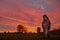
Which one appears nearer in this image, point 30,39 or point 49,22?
point 30,39

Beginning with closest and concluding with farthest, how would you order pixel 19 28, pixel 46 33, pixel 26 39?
pixel 26 39
pixel 46 33
pixel 19 28

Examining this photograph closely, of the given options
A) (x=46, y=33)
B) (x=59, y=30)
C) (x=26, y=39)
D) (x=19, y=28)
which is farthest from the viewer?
(x=19, y=28)

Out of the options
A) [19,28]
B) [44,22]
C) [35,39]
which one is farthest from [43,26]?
[19,28]

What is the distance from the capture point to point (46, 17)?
33031mm

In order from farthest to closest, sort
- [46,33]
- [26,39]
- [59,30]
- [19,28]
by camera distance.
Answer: [19,28] → [59,30] → [46,33] → [26,39]

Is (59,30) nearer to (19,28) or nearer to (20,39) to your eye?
(19,28)

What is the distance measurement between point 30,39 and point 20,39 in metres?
1.19

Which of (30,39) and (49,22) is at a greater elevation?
(49,22)

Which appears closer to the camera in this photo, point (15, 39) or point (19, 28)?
point (15, 39)

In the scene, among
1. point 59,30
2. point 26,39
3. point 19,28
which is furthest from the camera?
point 19,28

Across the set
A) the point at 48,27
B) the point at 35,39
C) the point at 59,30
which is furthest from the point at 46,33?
the point at 59,30

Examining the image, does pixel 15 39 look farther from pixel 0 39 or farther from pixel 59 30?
pixel 59 30

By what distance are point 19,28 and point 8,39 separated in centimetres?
3235

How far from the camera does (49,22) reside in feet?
108
